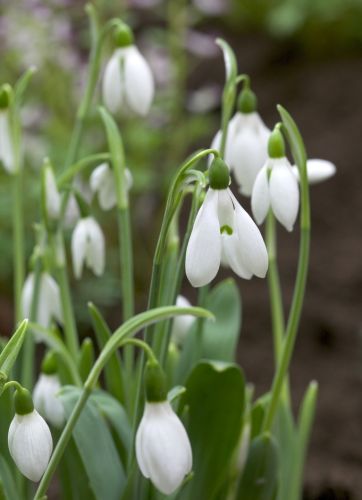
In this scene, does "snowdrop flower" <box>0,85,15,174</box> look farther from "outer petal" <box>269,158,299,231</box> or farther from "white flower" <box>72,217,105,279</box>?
"outer petal" <box>269,158,299,231</box>

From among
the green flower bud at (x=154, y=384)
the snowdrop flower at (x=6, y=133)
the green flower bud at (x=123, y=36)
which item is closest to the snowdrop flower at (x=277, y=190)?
the green flower bud at (x=154, y=384)

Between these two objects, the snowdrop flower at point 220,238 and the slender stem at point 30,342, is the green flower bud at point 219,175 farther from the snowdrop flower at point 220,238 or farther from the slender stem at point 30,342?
the slender stem at point 30,342

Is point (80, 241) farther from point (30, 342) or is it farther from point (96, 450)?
point (96, 450)

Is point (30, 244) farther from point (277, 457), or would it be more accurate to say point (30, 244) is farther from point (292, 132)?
point (292, 132)

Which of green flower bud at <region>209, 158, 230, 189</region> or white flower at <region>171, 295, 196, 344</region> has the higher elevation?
green flower bud at <region>209, 158, 230, 189</region>

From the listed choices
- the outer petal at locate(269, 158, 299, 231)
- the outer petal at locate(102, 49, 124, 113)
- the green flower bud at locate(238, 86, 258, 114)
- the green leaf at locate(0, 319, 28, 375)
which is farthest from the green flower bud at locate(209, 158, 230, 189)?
the outer petal at locate(102, 49, 124, 113)

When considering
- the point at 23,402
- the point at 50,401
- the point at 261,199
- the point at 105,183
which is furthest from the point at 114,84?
the point at 23,402
